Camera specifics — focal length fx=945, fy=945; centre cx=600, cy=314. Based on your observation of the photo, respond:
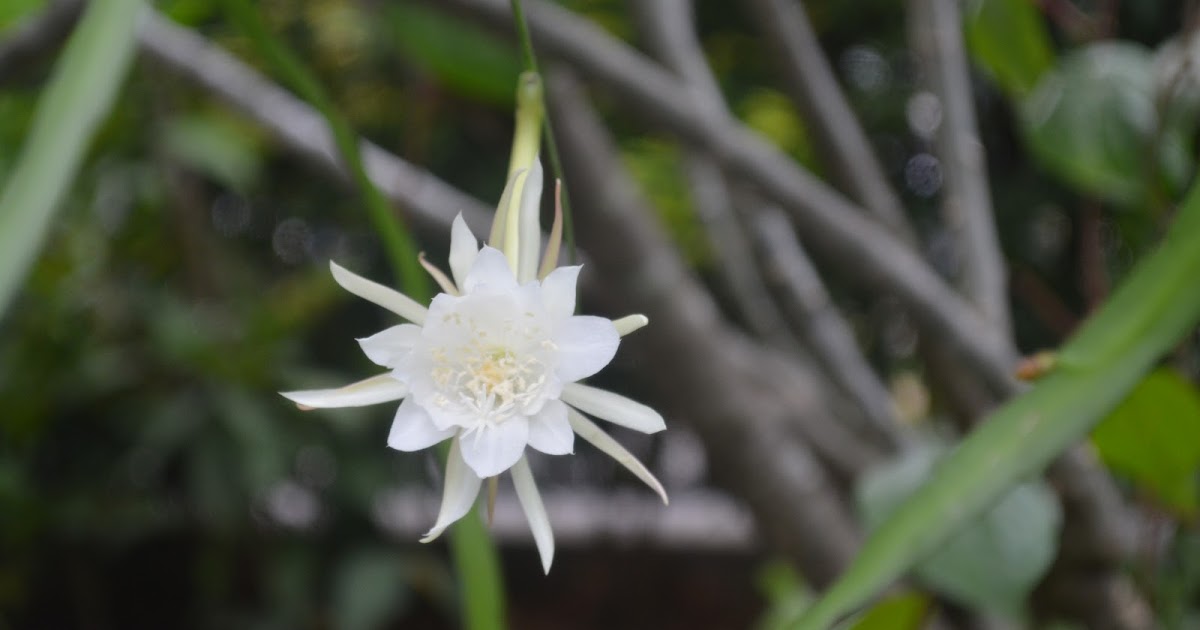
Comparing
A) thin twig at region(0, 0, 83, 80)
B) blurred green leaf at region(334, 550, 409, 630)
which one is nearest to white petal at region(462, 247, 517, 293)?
thin twig at region(0, 0, 83, 80)

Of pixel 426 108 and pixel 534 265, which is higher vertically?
pixel 534 265

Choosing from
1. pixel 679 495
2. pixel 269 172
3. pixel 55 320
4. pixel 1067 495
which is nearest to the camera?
pixel 1067 495

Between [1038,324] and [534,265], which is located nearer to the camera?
[534,265]

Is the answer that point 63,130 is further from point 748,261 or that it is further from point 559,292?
point 748,261

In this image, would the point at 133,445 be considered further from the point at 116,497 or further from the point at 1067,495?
the point at 1067,495

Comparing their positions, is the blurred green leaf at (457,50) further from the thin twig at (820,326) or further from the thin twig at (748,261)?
the thin twig at (820,326)

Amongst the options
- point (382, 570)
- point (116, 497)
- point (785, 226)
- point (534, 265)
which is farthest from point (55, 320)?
point (534, 265)

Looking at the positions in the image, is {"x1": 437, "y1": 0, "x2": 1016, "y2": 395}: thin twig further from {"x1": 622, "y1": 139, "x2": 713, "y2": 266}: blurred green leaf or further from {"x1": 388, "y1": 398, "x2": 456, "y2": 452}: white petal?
{"x1": 622, "y1": 139, "x2": 713, "y2": 266}: blurred green leaf
